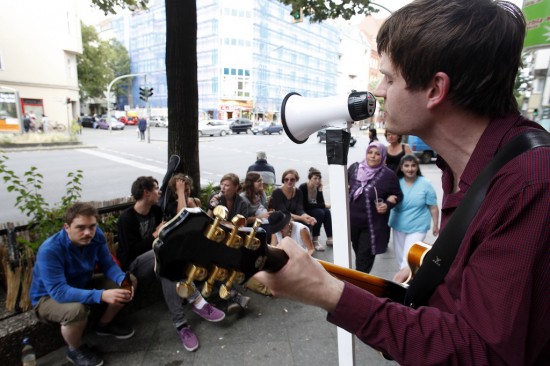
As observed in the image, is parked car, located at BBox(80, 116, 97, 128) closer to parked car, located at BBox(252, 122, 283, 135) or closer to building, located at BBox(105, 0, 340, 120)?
building, located at BBox(105, 0, 340, 120)

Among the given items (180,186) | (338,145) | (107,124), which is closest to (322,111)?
(338,145)

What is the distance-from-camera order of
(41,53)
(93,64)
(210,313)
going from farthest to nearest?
(93,64) < (41,53) < (210,313)

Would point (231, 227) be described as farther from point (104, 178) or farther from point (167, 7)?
point (104, 178)

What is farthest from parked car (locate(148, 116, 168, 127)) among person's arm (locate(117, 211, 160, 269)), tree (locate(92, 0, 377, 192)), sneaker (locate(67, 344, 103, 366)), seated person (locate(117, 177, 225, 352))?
sneaker (locate(67, 344, 103, 366))

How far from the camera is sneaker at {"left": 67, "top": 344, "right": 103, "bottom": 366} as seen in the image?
2.55 meters

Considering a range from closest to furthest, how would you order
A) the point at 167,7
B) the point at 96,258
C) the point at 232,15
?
the point at 96,258, the point at 167,7, the point at 232,15

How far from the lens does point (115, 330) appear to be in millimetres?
2939

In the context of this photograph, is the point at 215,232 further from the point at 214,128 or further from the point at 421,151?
the point at 214,128

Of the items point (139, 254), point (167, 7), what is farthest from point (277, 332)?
point (167, 7)

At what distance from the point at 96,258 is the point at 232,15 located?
50305 millimetres

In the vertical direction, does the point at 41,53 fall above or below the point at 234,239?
above

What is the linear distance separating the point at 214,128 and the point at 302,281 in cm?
2930

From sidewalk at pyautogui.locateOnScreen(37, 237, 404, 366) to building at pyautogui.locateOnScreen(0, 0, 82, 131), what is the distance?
28299 mm

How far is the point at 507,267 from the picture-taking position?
67cm
